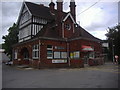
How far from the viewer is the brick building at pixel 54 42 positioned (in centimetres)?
1967

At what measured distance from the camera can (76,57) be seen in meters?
20.3

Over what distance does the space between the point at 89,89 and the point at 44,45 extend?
13730 mm

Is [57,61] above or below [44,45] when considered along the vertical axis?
below

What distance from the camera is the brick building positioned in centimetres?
1967

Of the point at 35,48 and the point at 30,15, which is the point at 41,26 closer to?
the point at 30,15

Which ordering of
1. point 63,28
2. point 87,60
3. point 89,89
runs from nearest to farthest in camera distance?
point 89,89
point 87,60
point 63,28

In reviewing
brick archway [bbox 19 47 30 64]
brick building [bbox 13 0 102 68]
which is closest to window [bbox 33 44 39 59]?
brick building [bbox 13 0 102 68]

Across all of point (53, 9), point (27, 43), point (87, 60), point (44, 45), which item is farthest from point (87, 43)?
point (53, 9)

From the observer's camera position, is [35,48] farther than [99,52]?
No

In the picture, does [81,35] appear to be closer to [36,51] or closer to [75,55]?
[75,55]

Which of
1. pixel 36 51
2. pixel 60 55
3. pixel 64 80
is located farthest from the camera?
pixel 60 55

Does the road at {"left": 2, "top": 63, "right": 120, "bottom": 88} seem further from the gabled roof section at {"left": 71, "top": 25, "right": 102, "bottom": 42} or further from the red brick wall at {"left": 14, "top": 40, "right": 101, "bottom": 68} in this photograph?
the gabled roof section at {"left": 71, "top": 25, "right": 102, "bottom": 42}

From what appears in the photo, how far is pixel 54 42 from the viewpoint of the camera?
20781 mm

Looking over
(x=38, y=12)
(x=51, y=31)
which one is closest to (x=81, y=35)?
(x=51, y=31)
